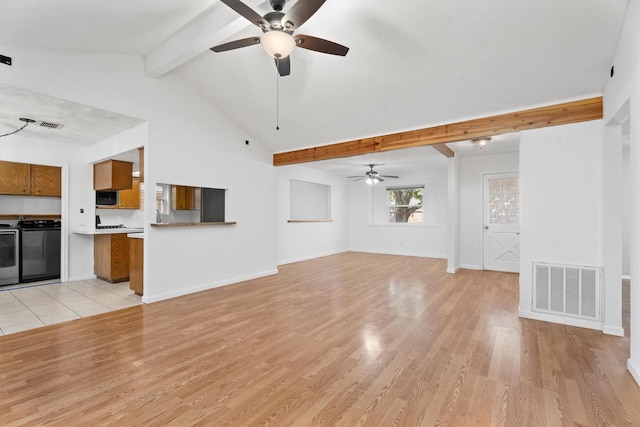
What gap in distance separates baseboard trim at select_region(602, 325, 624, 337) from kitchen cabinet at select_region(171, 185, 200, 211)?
5.45 metres

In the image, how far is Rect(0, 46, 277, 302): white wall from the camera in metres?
3.23

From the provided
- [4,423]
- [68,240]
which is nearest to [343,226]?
[68,240]

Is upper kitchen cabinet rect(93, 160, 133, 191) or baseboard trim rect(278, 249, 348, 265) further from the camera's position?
baseboard trim rect(278, 249, 348, 265)

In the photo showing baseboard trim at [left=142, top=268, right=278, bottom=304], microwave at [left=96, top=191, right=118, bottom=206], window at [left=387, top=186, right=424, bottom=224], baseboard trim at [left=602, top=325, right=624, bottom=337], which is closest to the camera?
baseboard trim at [left=602, top=325, right=624, bottom=337]

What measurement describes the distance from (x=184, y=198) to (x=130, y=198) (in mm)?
2110

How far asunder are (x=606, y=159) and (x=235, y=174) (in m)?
4.85

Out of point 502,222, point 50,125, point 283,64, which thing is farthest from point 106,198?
point 502,222

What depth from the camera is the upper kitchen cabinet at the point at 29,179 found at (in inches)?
186

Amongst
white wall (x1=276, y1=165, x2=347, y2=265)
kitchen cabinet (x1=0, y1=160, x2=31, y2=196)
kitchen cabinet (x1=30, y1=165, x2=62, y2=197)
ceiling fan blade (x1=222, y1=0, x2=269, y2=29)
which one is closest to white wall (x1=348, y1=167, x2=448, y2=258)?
white wall (x1=276, y1=165, x2=347, y2=265)

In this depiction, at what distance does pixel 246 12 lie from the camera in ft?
6.94

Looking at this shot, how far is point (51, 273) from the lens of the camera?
16.7 ft

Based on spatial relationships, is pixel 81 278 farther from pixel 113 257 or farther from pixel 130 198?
pixel 130 198

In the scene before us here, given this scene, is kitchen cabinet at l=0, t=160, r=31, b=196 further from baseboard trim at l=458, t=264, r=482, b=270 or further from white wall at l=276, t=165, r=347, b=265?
baseboard trim at l=458, t=264, r=482, b=270

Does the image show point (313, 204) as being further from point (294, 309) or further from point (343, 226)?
point (294, 309)
